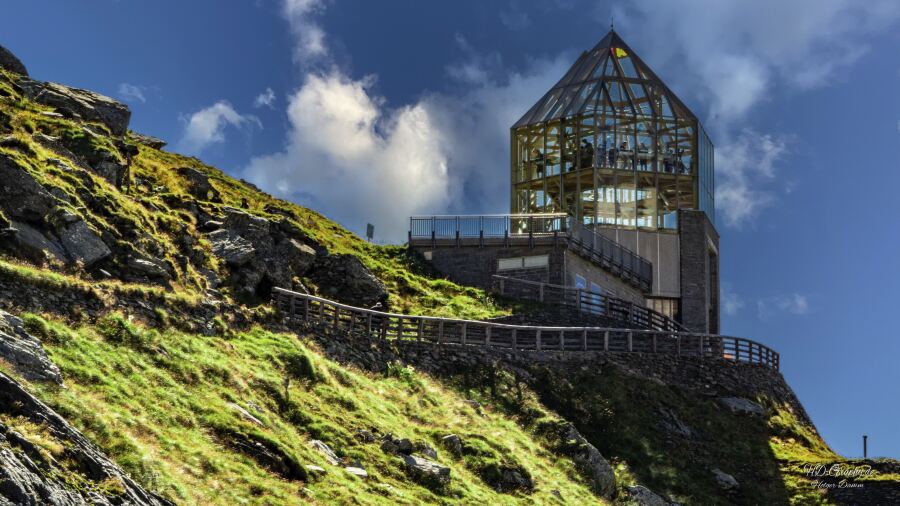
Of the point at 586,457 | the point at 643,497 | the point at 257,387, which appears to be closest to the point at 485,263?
the point at 586,457

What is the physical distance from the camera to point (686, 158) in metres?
72.3

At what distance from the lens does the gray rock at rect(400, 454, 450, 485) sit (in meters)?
32.8

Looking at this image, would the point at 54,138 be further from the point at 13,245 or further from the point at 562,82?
the point at 562,82

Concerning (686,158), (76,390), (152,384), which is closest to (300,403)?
(152,384)

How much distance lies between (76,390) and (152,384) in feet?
10.3

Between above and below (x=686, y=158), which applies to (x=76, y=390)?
below

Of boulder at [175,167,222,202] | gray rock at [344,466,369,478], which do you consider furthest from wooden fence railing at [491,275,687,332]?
gray rock at [344,466,369,478]

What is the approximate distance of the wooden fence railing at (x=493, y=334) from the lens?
141 feet

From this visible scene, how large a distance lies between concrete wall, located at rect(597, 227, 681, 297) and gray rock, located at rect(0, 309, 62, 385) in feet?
147

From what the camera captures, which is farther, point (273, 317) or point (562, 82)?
point (562, 82)

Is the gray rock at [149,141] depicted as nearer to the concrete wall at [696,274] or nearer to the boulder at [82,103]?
the boulder at [82,103]

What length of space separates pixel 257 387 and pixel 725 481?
59.7 ft

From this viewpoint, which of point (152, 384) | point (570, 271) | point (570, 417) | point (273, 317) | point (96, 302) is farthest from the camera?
point (570, 271)

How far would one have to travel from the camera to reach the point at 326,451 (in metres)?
31.9
